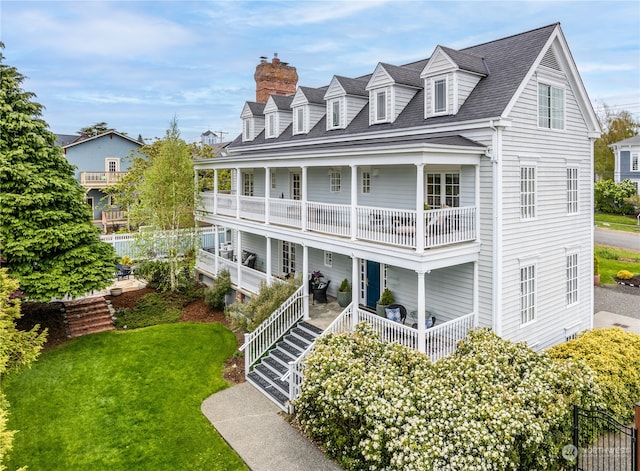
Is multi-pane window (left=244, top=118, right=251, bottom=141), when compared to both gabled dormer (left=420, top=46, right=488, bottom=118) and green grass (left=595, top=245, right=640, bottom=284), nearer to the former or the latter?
gabled dormer (left=420, top=46, right=488, bottom=118)

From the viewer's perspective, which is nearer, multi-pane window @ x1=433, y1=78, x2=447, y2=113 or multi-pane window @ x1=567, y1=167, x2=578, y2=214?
multi-pane window @ x1=433, y1=78, x2=447, y2=113

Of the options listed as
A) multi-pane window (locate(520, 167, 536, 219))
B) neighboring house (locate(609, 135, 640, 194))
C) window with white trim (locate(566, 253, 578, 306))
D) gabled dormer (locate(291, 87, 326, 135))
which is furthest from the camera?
neighboring house (locate(609, 135, 640, 194))

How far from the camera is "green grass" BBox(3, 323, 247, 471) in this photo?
10.2 m

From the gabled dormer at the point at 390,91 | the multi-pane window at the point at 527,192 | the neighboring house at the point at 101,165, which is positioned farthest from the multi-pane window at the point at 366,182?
the neighboring house at the point at 101,165

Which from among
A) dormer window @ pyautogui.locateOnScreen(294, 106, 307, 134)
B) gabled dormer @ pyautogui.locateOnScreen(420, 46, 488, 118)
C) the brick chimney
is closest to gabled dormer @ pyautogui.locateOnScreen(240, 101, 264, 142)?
the brick chimney

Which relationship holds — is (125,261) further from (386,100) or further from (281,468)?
(281,468)

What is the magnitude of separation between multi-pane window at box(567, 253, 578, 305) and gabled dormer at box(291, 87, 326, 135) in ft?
41.4

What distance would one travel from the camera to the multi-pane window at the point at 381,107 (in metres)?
16.8

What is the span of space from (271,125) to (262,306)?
12080 mm

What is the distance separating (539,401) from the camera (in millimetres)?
8789

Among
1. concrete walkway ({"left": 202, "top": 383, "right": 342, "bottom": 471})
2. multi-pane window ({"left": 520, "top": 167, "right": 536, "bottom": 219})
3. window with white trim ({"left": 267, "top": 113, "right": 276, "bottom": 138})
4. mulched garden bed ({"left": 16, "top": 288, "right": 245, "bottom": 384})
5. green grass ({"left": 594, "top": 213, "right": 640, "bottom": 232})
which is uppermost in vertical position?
window with white trim ({"left": 267, "top": 113, "right": 276, "bottom": 138})

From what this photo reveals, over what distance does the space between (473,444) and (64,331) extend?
1563 cm

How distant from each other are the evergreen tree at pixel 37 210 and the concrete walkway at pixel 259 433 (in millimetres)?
7744

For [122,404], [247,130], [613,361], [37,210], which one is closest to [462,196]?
[613,361]
